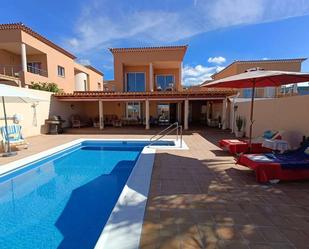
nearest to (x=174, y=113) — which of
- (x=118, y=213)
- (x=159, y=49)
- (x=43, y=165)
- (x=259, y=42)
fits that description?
(x=159, y=49)

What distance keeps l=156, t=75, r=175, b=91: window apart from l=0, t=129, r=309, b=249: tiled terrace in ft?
54.4

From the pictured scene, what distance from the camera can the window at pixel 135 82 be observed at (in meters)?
21.2

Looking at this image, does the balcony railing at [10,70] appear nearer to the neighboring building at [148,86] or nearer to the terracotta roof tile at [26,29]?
the terracotta roof tile at [26,29]

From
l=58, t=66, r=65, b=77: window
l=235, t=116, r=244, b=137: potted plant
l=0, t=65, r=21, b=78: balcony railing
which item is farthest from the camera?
l=58, t=66, r=65, b=77: window

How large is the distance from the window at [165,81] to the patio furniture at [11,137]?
14632 mm

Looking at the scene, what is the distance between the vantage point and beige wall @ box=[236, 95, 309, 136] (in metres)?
7.75

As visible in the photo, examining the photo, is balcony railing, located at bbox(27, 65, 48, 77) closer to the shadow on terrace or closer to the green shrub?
the green shrub

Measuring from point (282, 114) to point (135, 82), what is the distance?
15.0m

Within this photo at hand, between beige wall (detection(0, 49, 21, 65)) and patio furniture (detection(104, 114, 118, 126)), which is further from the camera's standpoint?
patio furniture (detection(104, 114, 118, 126))

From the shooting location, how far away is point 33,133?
45.5 ft

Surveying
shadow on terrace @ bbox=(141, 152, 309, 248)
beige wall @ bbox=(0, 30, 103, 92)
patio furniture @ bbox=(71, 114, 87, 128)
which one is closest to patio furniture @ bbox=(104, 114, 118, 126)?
patio furniture @ bbox=(71, 114, 87, 128)

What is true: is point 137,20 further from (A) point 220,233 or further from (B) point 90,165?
(A) point 220,233

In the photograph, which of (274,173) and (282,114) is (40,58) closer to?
(282,114)

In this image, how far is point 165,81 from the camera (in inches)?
874
